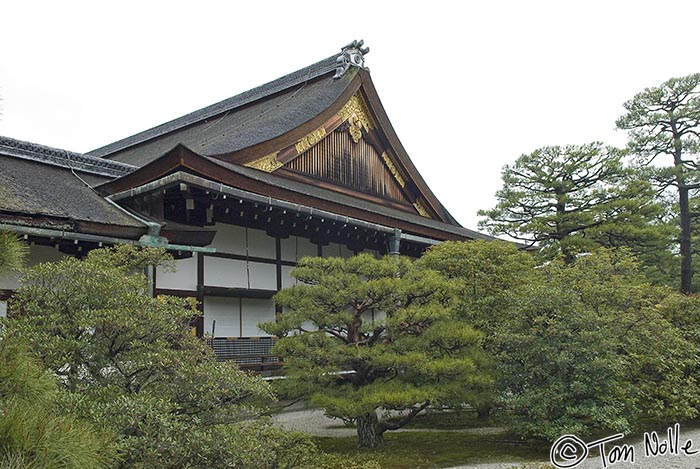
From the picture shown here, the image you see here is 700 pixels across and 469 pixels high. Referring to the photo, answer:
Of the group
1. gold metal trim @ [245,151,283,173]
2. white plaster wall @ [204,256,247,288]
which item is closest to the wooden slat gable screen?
gold metal trim @ [245,151,283,173]

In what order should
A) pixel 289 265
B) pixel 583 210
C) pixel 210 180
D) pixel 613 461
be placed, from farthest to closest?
1. pixel 583 210
2. pixel 289 265
3. pixel 210 180
4. pixel 613 461

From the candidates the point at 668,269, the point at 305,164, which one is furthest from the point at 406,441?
the point at 668,269

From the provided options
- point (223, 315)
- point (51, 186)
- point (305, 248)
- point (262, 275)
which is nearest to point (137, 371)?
point (51, 186)

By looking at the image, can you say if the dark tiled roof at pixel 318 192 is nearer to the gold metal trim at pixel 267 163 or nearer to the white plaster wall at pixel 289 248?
the gold metal trim at pixel 267 163

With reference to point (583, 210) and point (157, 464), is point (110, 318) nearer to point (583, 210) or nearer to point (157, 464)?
point (157, 464)

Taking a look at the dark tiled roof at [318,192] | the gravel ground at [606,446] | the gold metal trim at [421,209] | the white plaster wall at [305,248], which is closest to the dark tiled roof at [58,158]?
the dark tiled roof at [318,192]

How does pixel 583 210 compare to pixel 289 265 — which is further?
pixel 583 210

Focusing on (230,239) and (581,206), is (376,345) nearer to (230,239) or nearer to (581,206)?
(230,239)

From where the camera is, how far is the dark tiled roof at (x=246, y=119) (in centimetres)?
1461

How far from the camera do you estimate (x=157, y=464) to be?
14.6 ft

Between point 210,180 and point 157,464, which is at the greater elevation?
point 210,180

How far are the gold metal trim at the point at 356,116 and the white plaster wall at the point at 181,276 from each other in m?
6.95

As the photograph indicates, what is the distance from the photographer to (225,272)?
11.8 metres

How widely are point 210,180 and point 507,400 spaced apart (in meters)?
5.86
